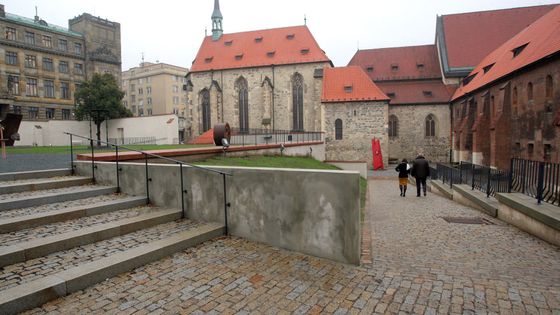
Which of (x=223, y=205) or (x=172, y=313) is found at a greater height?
(x=223, y=205)

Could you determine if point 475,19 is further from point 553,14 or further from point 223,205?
point 223,205

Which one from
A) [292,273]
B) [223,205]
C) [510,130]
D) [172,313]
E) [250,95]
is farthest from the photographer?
[250,95]

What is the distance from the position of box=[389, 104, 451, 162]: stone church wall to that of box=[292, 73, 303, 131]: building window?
422 inches

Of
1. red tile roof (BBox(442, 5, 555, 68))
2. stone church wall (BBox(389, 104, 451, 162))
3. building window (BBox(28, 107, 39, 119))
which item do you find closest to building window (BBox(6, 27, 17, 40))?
building window (BBox(28, 107, 39, 119))

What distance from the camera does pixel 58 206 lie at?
19.6 ft

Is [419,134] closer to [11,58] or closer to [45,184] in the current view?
[45,184]

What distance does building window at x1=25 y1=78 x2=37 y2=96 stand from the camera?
138 ft

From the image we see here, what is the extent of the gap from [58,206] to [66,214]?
2.28ft

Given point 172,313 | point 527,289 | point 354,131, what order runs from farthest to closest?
1. point 354,131
2. point 527,289
3. point 172,313

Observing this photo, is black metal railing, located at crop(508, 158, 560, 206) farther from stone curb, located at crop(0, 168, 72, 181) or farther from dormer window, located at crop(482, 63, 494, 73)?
dormer window, located at crop(482, 63, 494, 73)

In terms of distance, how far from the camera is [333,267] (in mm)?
4621

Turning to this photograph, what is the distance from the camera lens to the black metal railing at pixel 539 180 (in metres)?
6.86

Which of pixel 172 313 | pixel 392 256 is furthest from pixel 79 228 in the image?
pixel 392 256

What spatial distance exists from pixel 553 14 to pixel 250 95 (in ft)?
93.6
